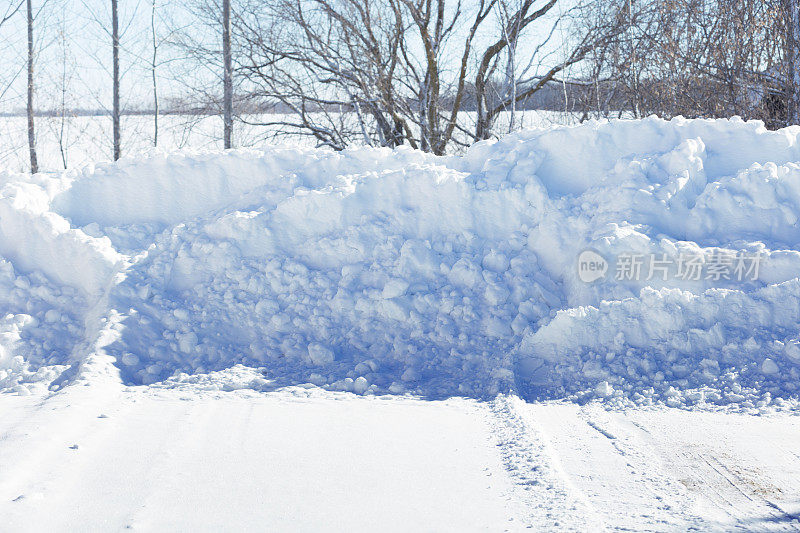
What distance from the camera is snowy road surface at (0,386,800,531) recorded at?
2.48m

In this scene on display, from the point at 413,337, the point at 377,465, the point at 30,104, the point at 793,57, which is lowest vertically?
the point at 377,465

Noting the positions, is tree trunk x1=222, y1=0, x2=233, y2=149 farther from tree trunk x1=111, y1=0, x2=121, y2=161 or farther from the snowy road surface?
the snowy road surface

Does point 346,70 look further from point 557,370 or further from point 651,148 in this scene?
point 557,370

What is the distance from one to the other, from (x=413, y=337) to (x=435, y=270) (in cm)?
57

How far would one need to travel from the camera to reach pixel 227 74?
40.0ft

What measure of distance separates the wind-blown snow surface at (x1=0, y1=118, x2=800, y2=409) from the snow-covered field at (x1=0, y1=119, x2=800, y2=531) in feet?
0.06

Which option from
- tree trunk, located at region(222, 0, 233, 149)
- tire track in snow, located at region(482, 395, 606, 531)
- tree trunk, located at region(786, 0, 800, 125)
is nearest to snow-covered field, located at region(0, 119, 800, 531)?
tire track in snow, located at region(482, 395, 606, 531)

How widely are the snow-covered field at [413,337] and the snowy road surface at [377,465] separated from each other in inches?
0.6

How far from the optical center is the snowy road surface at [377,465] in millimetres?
2480

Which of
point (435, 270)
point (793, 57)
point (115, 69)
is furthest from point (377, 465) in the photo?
point (115, 69)

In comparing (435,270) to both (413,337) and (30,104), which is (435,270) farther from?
(30,104)

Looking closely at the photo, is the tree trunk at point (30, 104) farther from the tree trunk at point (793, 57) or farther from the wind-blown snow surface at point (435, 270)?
the tree trunk at point (793, 57)

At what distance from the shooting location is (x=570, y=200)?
501 centimetres

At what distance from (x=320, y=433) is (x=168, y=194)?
3262mm
